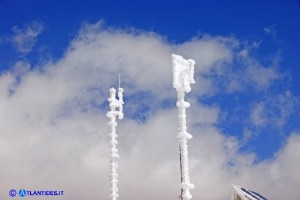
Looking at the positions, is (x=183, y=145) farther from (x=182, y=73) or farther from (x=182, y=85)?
(x=182, y=73)

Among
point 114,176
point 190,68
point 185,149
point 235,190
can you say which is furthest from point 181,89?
point 114,176

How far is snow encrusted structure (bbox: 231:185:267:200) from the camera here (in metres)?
24.8

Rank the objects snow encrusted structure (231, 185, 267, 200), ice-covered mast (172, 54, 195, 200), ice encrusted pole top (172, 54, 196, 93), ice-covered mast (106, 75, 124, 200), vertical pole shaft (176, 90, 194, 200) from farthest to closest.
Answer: ice-covered mast (106, 75, 124, 200)
snow encrusted structure (231, 185, 267, 200)
ice encrusted pole top (172, 54, 196, 93)
ice-covered mast (172, 54, 195, 200)
vertical pole shaft (176, 90, 194, 200)

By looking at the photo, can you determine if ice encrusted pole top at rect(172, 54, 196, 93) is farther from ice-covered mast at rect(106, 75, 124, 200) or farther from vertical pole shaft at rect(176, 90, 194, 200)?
ice-covered mast at rect(106, 75, 124, 200)

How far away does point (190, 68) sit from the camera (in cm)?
2502

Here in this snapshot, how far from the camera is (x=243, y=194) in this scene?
83.3 ft

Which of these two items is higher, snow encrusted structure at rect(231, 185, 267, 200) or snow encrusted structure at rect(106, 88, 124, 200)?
snow encrusted structure at rect(106, 88, 124, 200)

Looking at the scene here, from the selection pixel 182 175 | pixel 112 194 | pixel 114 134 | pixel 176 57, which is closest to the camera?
pixel 182 175

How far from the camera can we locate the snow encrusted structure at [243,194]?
2476 centimetres

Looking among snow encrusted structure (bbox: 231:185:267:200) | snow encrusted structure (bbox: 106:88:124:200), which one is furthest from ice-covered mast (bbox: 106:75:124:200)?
snow encrusted structure (bbox: 231:185:267:200)

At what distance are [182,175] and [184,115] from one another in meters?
3.82

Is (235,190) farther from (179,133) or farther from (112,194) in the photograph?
(112,194)

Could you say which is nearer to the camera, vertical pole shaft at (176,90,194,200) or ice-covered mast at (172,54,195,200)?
vertical pole shaft at (176,90,194,200)

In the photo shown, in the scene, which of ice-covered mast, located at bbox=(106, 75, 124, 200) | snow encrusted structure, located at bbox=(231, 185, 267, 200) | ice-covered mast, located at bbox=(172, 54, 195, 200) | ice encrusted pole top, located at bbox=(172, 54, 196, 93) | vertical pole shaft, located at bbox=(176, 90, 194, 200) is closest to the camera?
vertical pole shaft, located at bbox=(176, 90, 194, 200)
